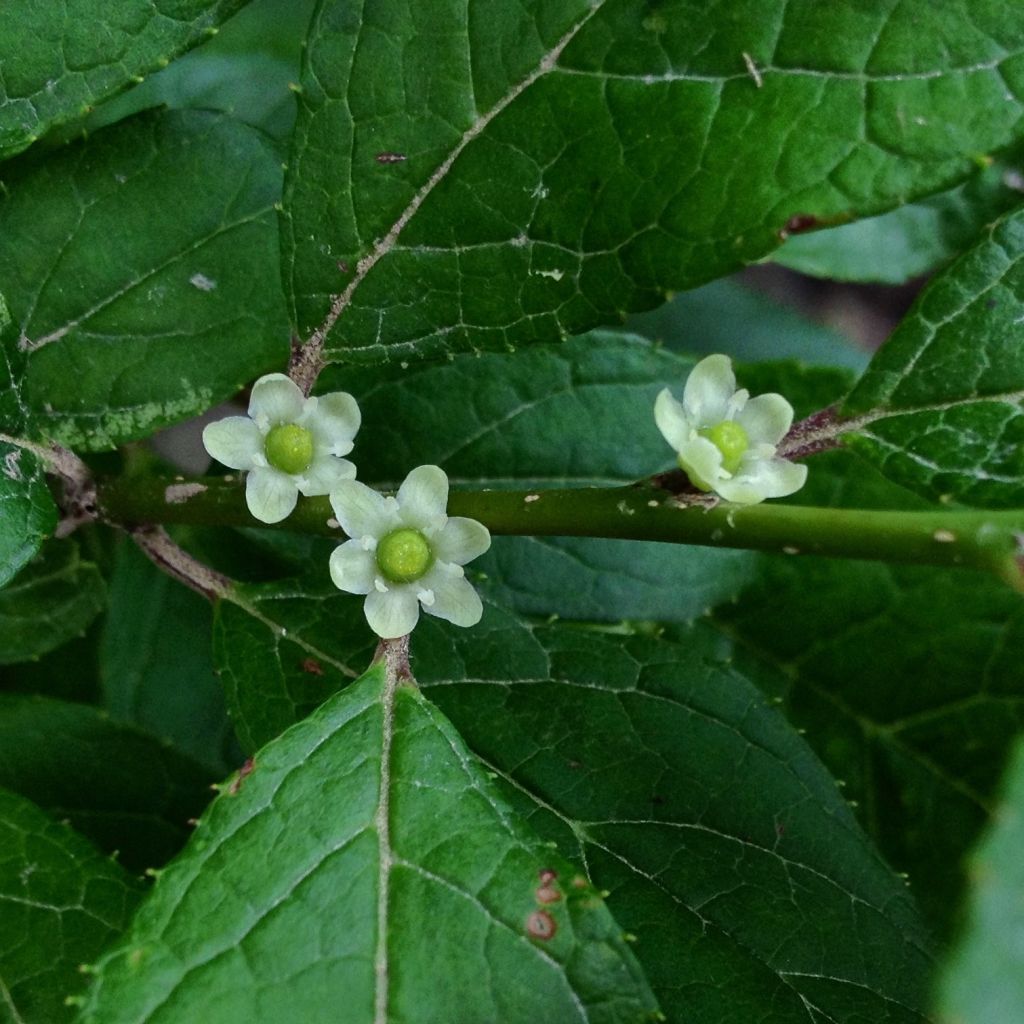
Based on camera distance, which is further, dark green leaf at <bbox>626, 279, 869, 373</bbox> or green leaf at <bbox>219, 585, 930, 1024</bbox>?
dark green leaf at <bbox>626, 279, 869, 373</bbox>

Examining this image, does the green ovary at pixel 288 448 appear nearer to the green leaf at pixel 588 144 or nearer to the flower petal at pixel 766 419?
the green leaf at pixel 588 144

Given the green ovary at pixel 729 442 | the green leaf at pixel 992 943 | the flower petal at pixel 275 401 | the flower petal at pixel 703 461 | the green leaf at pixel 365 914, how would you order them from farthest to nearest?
the flower petal at pixel 275 401 → the green ovary at pixel 729 442 → the flower petal at pixel 703 461 → the green leaf at pixel 365 914 → the green leaf at pixel 992 943

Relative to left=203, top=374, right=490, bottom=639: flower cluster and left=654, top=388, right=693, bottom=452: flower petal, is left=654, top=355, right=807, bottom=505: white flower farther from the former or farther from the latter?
left=203, top=374, right=490, bottom=639: flower cluster

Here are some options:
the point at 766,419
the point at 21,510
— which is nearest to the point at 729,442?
the point at 766,419

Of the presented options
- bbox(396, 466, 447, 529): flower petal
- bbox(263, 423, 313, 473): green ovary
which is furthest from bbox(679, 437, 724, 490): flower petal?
bbox(263, 423, 313, 473): green ovary

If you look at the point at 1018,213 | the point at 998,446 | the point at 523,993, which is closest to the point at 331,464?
the point at 523,993

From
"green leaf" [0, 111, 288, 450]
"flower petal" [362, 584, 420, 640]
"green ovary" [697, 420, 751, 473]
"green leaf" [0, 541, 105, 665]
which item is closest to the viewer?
"green ovary" [697, 420, 751, 473]

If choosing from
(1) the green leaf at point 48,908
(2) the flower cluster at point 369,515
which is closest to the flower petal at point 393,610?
(2) the flower cluster at point 369,515

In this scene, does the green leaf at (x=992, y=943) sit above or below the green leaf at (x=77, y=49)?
below
